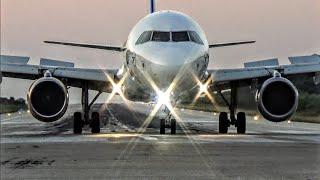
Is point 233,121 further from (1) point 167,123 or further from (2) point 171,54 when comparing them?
(2) point 171,54

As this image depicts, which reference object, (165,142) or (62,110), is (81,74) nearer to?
(62,110)

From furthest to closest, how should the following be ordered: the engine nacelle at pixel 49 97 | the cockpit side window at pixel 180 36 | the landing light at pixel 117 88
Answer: the landing light at pixel 117 88, the engine nacelle at pixel 49 97, the cockpit side window at pixel 180 36

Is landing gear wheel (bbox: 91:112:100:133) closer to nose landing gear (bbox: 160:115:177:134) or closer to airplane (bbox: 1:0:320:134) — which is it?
airplane (bbox: 1:0:320:134)

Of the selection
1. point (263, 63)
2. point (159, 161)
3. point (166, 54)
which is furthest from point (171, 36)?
point (159, 161)

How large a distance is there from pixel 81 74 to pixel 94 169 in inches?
441

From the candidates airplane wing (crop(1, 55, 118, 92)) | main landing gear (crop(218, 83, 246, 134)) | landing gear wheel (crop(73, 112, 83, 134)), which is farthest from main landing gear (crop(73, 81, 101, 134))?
main landing gear (crop(218, 83, 246, 134))

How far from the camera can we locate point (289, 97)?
1950cm

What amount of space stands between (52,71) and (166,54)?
4.67 meters

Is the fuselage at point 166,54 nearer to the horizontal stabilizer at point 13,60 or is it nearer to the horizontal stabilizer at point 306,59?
the horizontal stabilizer at point 13,60

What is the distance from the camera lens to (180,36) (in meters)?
18.4

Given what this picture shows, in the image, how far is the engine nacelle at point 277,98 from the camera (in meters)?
19.3

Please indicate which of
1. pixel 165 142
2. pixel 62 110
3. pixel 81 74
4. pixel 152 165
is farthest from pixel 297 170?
pixel 81 74

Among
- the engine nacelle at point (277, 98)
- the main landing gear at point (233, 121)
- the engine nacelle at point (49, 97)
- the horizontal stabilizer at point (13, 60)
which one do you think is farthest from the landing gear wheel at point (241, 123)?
the horizontal stabilizer at point (13, 60)

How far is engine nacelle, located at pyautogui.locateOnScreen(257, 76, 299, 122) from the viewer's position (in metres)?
19.3
